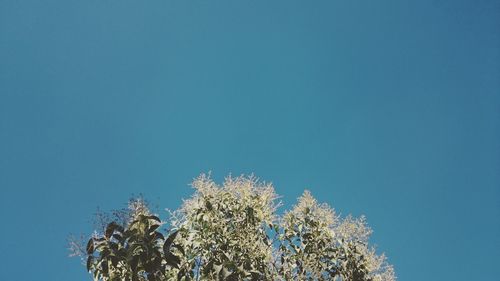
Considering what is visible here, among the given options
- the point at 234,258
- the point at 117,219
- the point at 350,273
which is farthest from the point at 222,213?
the point at 350,273

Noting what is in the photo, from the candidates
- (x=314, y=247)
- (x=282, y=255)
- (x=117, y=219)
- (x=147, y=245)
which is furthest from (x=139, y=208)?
(x=314, y=247)

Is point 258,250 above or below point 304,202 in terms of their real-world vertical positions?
below

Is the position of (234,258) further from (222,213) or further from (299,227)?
(299,227)

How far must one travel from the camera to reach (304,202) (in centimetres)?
629

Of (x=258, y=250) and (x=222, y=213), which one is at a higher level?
(x=222, y=213)

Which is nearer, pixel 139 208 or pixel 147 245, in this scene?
pixel 147 245

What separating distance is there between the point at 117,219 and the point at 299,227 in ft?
8.45

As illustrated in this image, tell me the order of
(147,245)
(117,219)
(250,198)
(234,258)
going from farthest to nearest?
(250,198), (234,258), (117,219), (147,245)

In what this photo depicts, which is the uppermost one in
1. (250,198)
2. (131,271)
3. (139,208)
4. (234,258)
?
(250,198)

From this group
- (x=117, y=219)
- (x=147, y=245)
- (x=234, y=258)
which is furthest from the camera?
(x=234, y=258)

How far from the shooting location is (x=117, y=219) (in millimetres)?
4730

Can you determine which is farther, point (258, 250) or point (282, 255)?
point (282, 255)

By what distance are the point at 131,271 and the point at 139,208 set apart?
29.6 inches

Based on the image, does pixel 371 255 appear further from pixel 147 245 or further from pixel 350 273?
pixel 147 245
